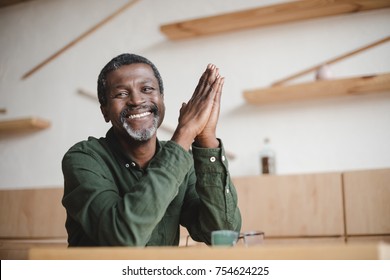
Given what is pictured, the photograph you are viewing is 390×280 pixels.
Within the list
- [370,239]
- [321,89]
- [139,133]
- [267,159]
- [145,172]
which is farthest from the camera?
[267,159]

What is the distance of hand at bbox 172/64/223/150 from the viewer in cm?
115

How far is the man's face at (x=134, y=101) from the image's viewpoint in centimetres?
137

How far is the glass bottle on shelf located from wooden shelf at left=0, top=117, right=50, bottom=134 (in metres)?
1.37

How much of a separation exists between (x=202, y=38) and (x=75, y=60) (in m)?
0.85

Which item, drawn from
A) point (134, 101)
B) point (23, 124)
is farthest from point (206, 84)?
point (23, 124)

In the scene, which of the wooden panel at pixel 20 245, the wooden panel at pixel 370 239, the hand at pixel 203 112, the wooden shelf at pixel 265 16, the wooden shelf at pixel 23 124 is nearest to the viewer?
the hand at pixel 203 112

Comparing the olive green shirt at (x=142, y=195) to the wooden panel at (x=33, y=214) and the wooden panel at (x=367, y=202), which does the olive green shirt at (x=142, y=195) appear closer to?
the wooden panel at (x=367, y=202)

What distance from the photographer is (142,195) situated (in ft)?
3.34

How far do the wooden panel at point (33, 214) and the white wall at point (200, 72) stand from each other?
0.22 m

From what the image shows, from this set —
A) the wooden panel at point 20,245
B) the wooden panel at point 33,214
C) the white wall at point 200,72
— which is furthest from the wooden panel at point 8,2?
the wooden panel at point 20,245

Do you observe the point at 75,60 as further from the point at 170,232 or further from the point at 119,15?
the point at 170,232

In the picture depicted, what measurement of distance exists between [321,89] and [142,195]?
1.71 metres

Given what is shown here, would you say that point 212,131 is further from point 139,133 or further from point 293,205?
point 293,205
